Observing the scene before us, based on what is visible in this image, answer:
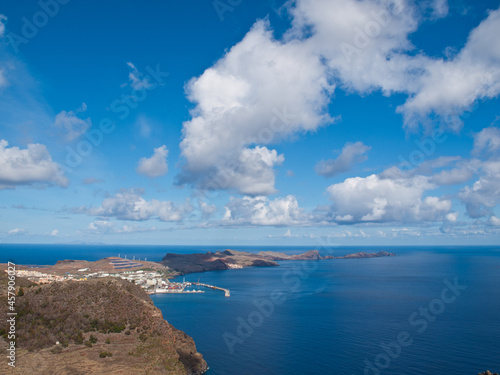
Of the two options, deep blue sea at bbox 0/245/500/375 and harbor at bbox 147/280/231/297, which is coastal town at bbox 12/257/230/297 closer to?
harbor at bbox 147/280/231/297

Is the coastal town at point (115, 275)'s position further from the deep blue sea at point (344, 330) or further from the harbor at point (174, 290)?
the deep blue sea at point (344, 330)

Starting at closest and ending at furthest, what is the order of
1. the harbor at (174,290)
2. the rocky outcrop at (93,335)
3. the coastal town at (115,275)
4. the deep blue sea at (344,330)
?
the rocky outcrop at (93,335) < the deep blue sea at (344,330) < the harbor at (174,290) < the coastal town at (115,275)

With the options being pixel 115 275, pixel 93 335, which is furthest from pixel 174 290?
pixel 93 335

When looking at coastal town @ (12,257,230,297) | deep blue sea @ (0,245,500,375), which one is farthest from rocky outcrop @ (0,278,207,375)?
coastal town @ (12,257,230,297)

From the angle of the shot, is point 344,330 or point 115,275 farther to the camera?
point 115,275

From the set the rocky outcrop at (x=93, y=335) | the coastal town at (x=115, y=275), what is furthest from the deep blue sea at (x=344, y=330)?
the coastal town at (x=115, y=275)

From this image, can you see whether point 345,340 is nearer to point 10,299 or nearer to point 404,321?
point 404,321

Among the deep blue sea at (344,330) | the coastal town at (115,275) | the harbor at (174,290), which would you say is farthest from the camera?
the coastal town at (115,275)

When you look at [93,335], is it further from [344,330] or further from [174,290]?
[174,290]

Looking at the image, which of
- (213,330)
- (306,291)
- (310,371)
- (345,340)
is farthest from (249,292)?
(310,371)
